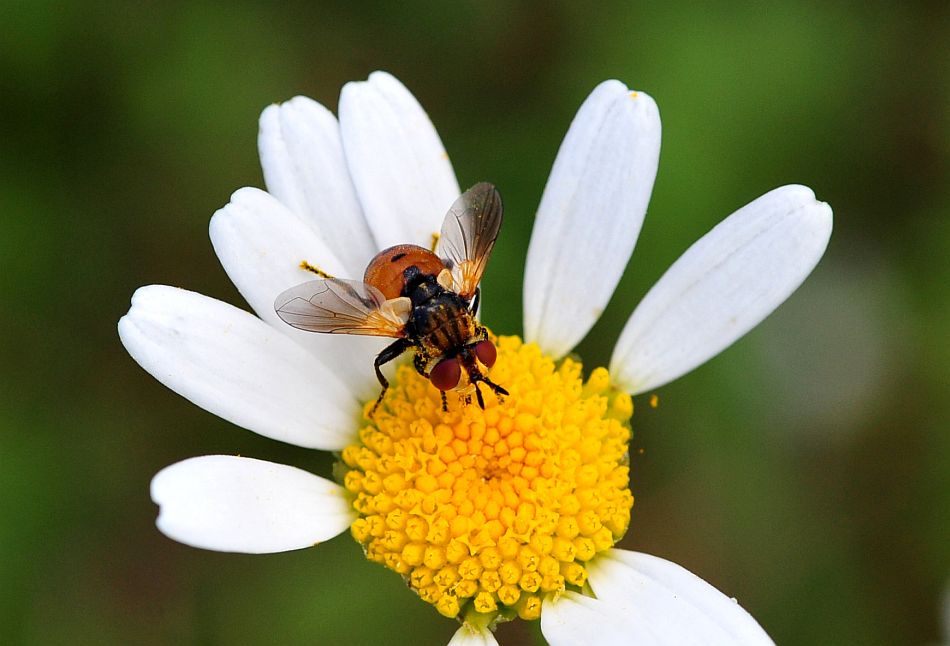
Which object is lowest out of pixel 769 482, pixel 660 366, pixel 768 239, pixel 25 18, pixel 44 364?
pixel 769 482

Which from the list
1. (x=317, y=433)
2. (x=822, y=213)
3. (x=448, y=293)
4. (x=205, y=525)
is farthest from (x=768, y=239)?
(x=205, y=525)

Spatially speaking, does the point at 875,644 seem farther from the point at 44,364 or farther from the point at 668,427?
the point at 44,364

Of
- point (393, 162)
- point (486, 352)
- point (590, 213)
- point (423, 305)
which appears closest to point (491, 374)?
point (486, 352)

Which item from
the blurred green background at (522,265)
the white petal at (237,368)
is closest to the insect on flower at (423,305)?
the white petal at (237,368)

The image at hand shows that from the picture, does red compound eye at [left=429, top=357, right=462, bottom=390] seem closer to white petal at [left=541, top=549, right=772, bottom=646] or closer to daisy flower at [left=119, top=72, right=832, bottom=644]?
daisy flower at [left=119, top=72, right=832, bottom=644]

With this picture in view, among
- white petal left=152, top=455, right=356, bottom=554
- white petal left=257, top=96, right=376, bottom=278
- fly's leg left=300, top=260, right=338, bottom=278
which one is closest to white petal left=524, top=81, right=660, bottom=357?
white petal left=257, top=96, right=376, bottom=278

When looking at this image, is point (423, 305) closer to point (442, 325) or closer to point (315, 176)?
point (442, 325)

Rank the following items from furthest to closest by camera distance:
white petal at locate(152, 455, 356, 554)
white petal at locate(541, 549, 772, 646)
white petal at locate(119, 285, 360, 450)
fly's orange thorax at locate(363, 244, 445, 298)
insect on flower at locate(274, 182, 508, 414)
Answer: fly's orange thorax at locate(363, 244, 445, 298), insect on flower at locate(274, 182, 508, 414), white petal at locate(119, 285, 360, 450), white petal at locate(541, 549, 772, 646), white petal at locate(152, 455, 356, 554)
